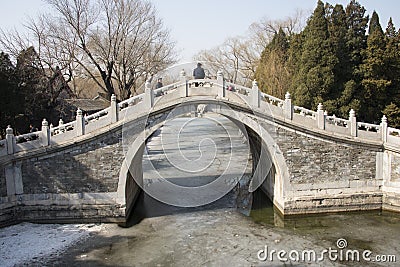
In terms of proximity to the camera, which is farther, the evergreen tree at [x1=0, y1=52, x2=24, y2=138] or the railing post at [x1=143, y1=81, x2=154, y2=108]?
the evergreen tree at [x1=0, y1=52, x2=24, y2=138]

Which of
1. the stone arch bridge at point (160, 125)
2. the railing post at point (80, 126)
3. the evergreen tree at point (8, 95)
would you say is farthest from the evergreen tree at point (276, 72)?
the evergreen tree at point (8, 95)

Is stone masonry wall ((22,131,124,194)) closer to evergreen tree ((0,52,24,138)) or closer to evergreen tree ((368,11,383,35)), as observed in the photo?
evergreen tree ((0,52,24,138))

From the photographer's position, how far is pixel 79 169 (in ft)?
37.1

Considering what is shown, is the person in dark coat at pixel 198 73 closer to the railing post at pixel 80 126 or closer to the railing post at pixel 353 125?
the railing post at pixel 80 126

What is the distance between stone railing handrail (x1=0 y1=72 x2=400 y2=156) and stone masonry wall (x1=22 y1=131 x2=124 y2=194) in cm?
48

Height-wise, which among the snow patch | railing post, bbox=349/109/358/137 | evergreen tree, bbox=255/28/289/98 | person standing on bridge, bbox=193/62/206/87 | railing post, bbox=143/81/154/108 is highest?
evergreen tree, bbox=255/28/289/98

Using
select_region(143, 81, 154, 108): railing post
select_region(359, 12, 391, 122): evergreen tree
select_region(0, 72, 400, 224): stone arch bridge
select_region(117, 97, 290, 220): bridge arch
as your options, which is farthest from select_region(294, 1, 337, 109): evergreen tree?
select_region(143, 81, 154, 108): railing post

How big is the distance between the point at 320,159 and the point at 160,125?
540cm

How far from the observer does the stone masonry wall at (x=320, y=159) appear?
39.0 feet

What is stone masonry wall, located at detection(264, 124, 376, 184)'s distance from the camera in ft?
39.0

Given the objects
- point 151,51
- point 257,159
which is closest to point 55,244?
point 257,159

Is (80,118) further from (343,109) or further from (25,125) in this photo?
(343,109)

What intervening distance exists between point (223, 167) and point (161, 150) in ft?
23.2

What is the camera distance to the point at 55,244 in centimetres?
998
